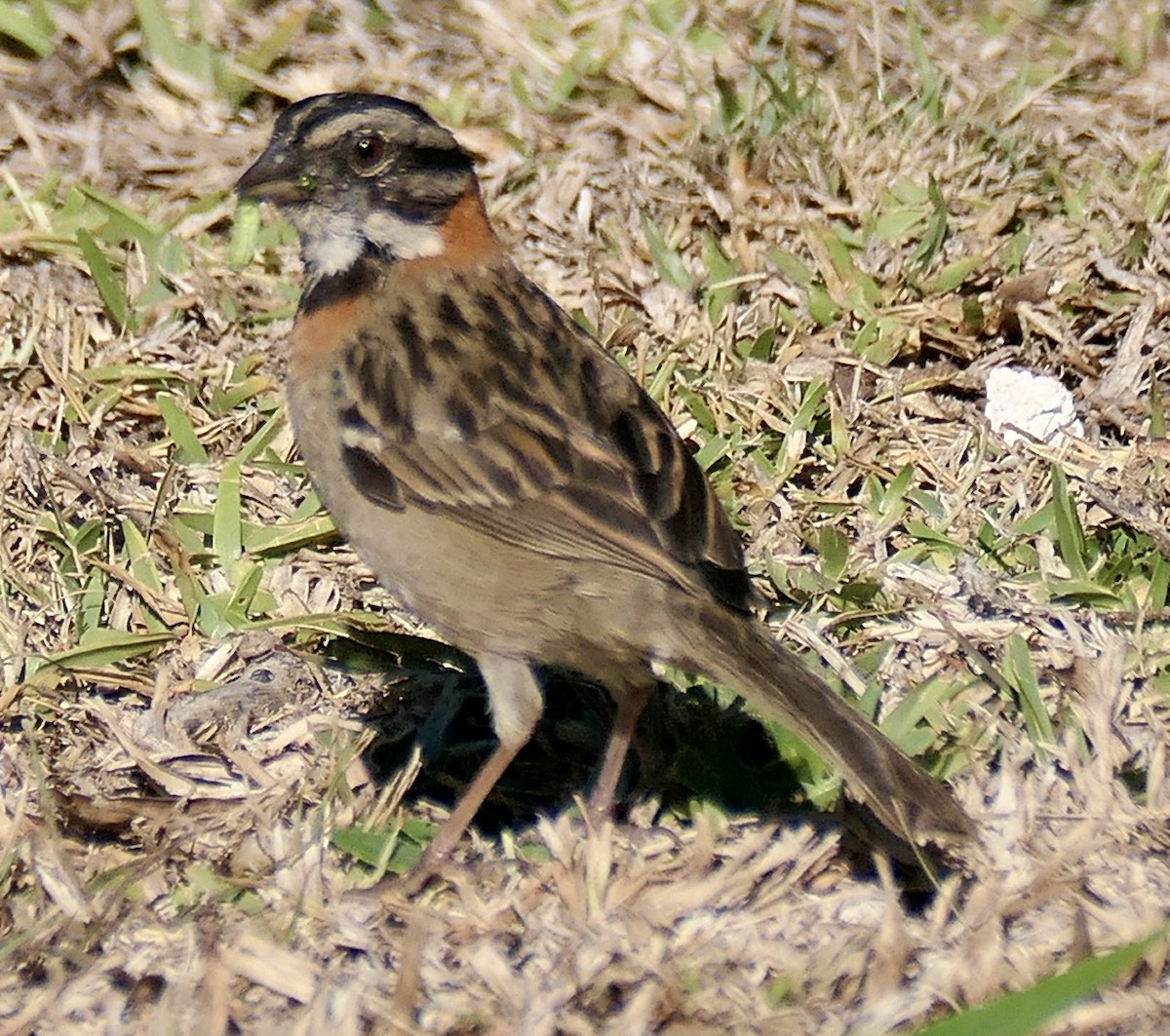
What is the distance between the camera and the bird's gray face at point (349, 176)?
205 inches

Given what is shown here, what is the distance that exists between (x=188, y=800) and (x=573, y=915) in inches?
47.0

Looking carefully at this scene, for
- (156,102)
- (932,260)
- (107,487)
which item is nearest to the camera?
(107,487)

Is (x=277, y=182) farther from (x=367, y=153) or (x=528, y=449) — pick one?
(x=528, y=449)

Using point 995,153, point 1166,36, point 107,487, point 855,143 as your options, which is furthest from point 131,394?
point 1166,36

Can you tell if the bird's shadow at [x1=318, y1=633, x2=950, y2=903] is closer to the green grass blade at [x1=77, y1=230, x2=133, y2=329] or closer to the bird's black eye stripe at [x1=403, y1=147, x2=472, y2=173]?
the bird's black eye stripe at [x1=403, y1=147, x2=472, y2=173]

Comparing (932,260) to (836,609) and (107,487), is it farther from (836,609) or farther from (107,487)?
(107,487)

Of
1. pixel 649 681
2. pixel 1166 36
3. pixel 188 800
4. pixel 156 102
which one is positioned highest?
pixel 1166 36

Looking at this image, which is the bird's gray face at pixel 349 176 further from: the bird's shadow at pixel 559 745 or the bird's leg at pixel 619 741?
the bird's leg at pixel 619 741

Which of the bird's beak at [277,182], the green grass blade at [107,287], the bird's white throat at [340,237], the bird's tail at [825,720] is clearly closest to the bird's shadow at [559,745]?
the bird's tail at [825,720]

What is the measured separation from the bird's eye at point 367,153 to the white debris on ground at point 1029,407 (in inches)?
86.5

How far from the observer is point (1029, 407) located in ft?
20.4

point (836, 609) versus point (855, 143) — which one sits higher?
point (855, 143)

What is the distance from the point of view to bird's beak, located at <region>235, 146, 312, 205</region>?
17.0 ft

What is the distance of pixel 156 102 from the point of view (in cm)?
755
